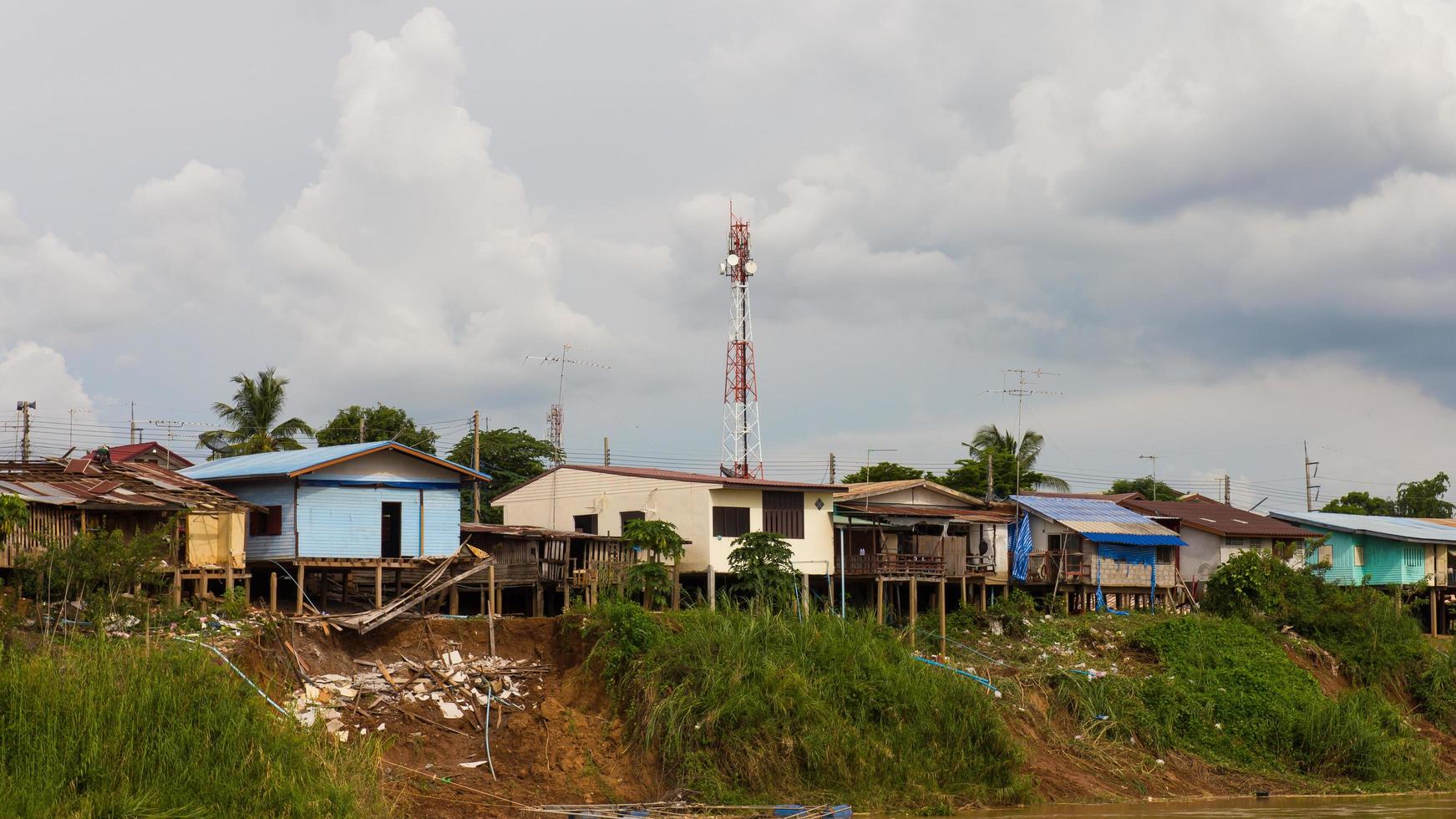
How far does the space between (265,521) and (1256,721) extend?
77.2ft

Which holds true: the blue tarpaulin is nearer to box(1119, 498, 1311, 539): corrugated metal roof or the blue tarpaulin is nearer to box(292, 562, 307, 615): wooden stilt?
box(1119, 498, 1311, 539): corrugated metal roof

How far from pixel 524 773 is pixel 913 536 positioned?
18.3 meters

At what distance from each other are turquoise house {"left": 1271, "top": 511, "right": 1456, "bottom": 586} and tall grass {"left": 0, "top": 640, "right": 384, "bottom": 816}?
1648 inches

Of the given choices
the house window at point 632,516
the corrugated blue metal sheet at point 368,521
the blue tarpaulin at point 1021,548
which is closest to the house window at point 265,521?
the corrugated blue metal sheet at point 368,521

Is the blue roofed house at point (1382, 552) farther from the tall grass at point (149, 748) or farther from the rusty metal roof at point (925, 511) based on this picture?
the tall grass at point (149, 748)

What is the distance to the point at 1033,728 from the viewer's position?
3173 cm

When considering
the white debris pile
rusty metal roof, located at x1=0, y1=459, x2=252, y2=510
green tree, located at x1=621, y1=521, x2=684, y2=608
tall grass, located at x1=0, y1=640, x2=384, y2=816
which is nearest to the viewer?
tall grass, located at x1=0, y1=640, x2=384, y2=816

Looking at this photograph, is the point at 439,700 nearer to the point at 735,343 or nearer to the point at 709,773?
the point at 709,773

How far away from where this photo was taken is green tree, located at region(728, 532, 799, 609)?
35588 millimetres

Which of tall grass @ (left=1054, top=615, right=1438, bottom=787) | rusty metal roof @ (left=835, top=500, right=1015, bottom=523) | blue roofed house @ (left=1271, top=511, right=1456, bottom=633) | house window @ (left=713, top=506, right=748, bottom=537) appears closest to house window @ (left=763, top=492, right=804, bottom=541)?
house window @ (left=713, top=506, right=748, bottom=537)

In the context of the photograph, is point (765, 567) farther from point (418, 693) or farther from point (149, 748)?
point (149, 748)

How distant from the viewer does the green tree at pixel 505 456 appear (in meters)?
58.4

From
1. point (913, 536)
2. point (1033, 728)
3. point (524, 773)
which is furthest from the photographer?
point (913, 536)

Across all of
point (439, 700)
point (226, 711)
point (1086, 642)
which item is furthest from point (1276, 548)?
point (226, 711)
